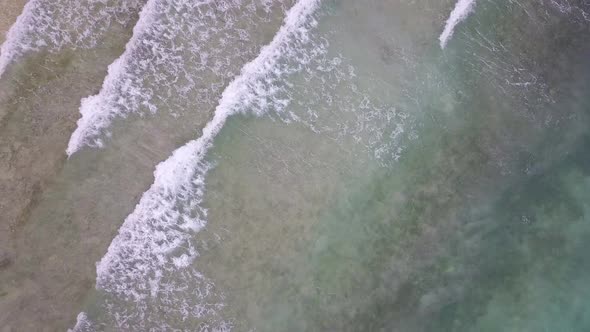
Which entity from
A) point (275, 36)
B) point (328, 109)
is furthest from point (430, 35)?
point (275, 36)

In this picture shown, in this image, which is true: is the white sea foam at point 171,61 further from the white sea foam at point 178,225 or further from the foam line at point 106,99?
the white sea foam at point 178,225

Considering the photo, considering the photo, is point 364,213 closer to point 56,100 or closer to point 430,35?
point 430,35

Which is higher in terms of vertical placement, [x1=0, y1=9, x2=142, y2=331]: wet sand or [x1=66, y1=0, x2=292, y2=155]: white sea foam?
[x1=66, y1=0, x2=292, y2=155]: white sea foam

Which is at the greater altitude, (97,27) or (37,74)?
(97,27)

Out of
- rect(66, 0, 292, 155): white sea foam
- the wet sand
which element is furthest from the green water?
the wet sand

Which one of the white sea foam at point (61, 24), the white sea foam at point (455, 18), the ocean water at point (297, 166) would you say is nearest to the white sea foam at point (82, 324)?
the ocean water at point (297, 166)

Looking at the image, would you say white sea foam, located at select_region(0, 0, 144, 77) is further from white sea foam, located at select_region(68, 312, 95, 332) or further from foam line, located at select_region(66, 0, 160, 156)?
white sea foam, located at select_region(68, 312, 95, 332)
